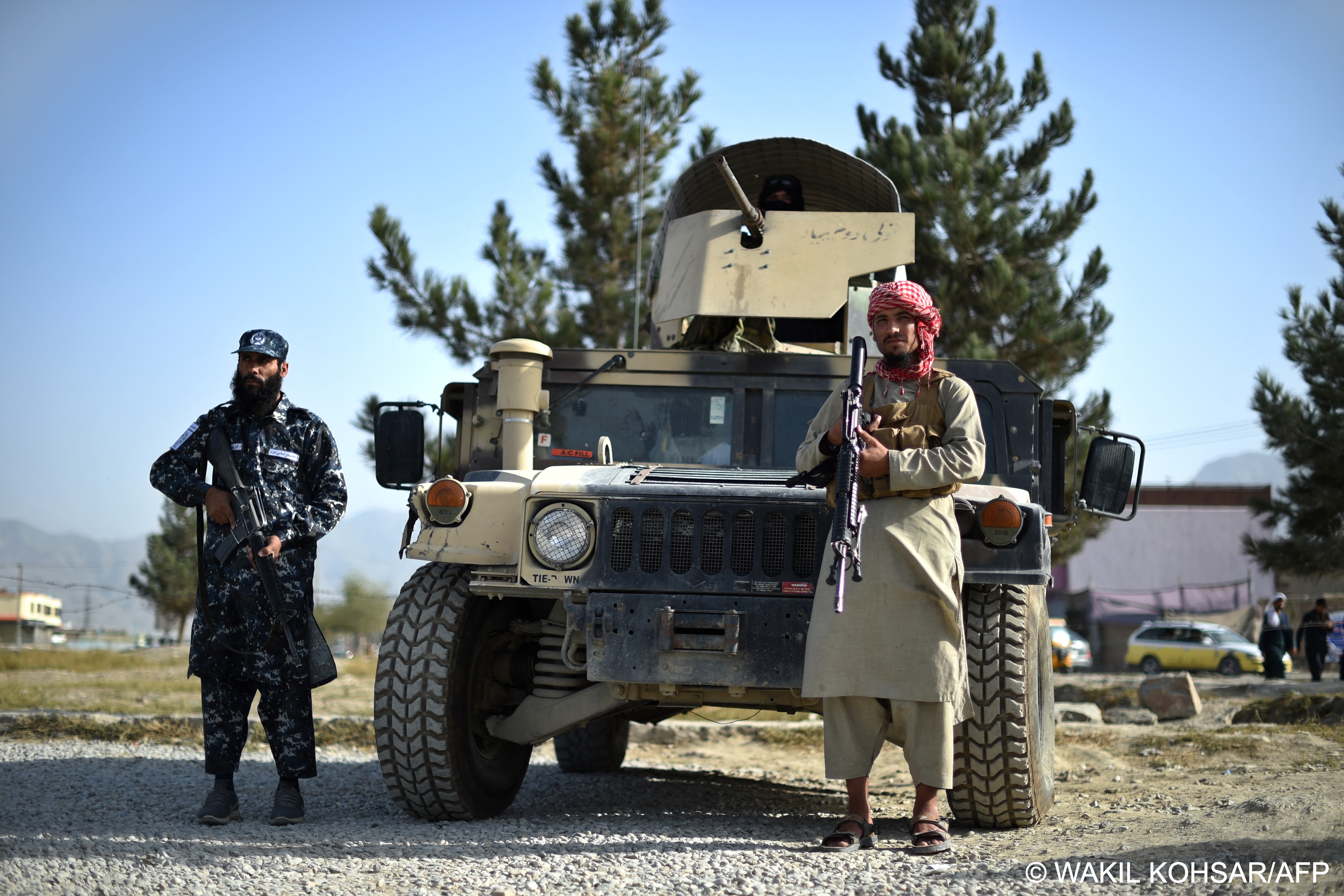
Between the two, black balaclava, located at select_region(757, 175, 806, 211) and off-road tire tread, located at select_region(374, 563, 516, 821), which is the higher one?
black balaclava, located at select_region(757, 175, 806, 211)

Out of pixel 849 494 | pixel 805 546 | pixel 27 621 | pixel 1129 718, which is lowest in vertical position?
pixel 27 621

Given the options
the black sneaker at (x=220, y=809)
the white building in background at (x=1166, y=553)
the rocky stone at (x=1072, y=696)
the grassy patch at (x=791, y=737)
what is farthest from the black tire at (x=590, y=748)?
the white building in background at (x=1166, y=553)

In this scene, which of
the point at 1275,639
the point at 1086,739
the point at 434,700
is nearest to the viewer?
the point at 434,700

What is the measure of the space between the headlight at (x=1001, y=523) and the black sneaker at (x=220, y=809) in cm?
281

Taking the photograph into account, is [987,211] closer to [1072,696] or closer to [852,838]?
[1072,696]

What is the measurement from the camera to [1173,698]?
10.4m

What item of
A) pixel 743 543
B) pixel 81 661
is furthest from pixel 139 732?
pixel 81 661

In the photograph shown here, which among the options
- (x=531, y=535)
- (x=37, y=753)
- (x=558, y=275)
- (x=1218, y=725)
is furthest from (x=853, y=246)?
(x=558, y=275)

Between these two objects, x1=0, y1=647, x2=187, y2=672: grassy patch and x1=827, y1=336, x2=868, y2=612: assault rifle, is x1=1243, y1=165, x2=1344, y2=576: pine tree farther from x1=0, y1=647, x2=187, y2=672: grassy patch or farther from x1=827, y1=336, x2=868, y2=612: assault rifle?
x1=0, y1=647, x2=187, y2=672: grassy patch

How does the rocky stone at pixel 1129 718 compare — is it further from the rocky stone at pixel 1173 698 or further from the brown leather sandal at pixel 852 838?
the brown leather sandal at pixel 852 838

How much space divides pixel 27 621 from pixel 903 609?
3745 cm

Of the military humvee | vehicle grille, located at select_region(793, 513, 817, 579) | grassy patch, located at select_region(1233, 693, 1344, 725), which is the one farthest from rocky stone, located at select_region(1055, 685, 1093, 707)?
vehicle grille, located at select_region(793, 513, 817, 579)

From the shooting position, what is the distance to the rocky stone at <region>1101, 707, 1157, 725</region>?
9.75 meters

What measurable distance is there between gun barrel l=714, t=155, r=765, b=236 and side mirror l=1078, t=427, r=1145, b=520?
73.0 inches
